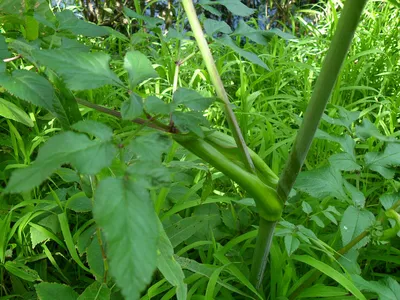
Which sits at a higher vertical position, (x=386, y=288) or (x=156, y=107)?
(x=156, y=107)

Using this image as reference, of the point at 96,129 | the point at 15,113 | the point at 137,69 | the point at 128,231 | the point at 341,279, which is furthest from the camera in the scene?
the point at 15,113

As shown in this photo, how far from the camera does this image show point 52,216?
127 centimetres

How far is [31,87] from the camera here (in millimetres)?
655

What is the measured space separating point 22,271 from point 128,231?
0.82 metres

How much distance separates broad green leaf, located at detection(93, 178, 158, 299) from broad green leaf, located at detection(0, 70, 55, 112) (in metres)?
0.25

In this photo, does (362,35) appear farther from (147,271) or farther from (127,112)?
(147,271)

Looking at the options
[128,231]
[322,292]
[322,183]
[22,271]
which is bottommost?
[22,271]

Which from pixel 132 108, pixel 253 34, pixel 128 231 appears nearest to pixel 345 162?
pixel 253 34

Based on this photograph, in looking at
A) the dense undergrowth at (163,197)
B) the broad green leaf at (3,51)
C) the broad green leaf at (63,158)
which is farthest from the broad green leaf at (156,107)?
the broad green leaf at (3,51)

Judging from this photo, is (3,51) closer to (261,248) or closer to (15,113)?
(15,113)

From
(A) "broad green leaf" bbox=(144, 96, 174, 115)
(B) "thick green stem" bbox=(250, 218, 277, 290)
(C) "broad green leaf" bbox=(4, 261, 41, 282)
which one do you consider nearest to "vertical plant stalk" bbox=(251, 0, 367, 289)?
(B) "thick green stem" bbox=(250, 218, 277, 290)

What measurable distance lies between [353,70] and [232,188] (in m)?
1.06

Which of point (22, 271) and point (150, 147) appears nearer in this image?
point (150, 147)

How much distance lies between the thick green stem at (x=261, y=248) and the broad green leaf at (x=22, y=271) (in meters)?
0.52
